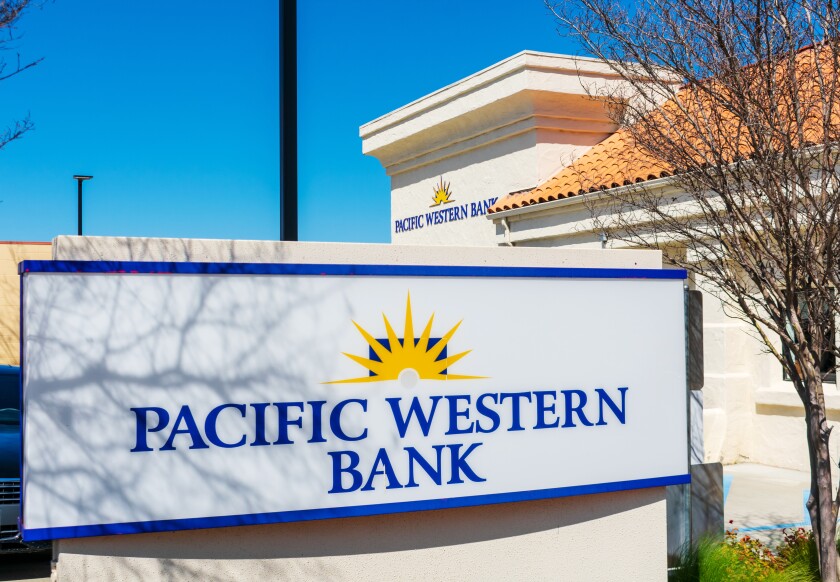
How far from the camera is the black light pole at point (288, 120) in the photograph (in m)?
6.83

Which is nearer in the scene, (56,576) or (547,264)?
(56,576)

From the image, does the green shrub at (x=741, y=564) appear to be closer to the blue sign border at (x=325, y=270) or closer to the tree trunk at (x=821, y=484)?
the tree trunk at (x=821, y=484)

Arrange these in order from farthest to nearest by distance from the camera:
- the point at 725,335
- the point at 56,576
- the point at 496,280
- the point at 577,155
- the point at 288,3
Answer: the point at 577,155, the point at 725,335, the point at 288,3, the point at 496,280, the point at 56,576

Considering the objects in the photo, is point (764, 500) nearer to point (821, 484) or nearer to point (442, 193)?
point (821, 484)

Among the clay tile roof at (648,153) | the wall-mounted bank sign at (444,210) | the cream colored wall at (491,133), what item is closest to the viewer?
the clay tile roof at (648,153)

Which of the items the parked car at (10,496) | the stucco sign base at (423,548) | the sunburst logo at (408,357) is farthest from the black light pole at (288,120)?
the parked car at (10,496)

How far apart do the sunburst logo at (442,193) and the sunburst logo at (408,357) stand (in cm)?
1406

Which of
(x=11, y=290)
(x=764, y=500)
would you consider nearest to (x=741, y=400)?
(x=764, y=500)

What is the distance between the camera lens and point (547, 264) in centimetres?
684

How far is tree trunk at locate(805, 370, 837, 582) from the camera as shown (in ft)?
22.8

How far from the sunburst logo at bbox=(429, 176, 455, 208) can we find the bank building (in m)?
0.04

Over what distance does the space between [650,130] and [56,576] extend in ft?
16.9

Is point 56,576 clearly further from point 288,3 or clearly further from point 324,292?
point 288,3

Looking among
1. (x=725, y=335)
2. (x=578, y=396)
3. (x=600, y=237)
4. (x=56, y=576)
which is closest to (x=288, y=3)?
(x=578, y=396)
